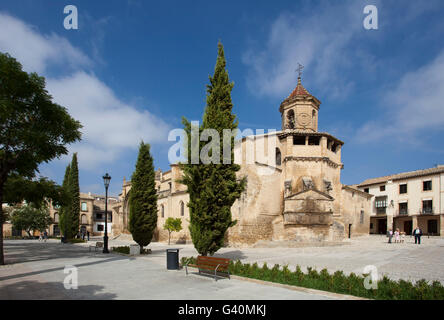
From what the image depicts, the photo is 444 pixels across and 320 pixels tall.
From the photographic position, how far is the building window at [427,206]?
34.8 metres

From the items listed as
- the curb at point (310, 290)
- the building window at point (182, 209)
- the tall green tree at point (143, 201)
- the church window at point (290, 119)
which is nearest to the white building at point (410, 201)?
the church window at point (290, 119)

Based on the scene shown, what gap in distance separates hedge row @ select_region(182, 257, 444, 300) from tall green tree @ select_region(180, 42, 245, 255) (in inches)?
118

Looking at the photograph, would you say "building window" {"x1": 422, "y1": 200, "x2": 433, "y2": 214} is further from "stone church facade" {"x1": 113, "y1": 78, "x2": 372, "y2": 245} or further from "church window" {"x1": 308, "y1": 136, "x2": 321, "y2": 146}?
"church window" {"x1": 308, "y1": 136, "x2": 321, "y2": 146}

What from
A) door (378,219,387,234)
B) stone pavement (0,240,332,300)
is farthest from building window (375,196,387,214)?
stone pavement (0,240,332,300)

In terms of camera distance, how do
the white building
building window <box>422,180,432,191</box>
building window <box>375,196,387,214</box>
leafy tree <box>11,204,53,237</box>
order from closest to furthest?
the white building < building window <box>422,180,432,191</box> < leafy tree <box>11,204,53,237</box> < building window <box>375,196,387,214</box>

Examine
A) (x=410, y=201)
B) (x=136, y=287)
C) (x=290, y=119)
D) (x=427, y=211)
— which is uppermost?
(x=290, y=119)

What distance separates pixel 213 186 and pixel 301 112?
21.0 m

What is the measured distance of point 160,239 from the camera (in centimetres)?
3419

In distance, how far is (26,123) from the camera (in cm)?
1324

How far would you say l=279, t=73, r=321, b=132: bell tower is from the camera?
29.8 m

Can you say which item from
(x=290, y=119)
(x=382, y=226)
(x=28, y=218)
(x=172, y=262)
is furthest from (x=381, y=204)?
(x=28, y=218)

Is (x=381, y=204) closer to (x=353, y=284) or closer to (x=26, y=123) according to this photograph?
(x=353, y=284)
